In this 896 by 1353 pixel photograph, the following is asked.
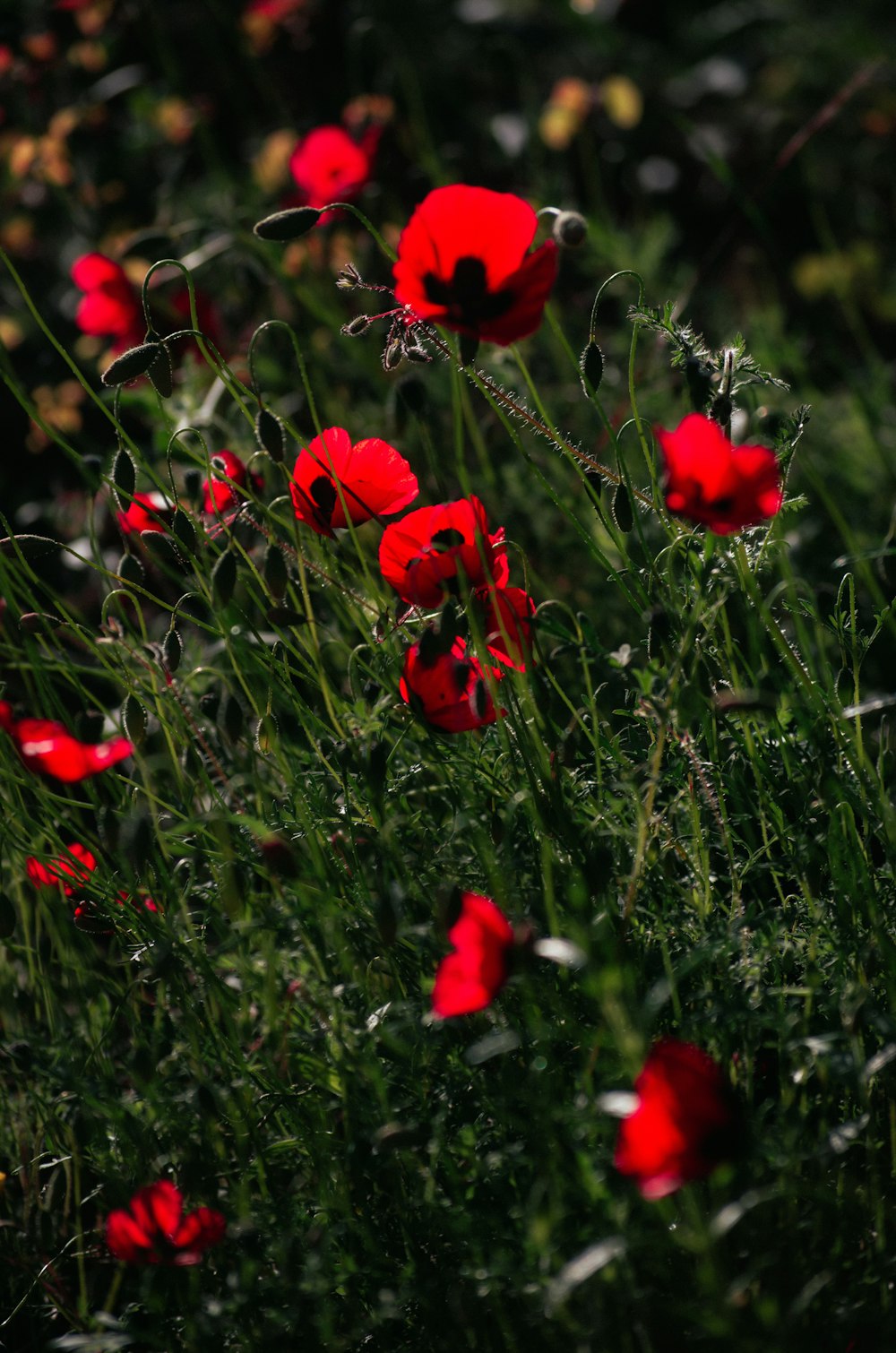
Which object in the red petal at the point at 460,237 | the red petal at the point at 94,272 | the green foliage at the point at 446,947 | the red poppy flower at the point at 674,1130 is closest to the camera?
the red poppy flower at the point at 674,1130

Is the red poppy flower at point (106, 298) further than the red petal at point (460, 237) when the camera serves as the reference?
Yes

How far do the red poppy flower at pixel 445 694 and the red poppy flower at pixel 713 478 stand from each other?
21 centimetres

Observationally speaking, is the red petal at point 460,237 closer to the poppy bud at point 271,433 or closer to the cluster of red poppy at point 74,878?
the poppy bud at point 271,433

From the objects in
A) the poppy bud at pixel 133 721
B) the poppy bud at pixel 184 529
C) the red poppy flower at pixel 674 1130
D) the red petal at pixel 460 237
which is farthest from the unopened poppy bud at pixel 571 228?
the red poppy flower at pixel 674 1130

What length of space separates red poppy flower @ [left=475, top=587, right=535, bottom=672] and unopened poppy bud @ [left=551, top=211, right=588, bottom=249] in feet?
0.98

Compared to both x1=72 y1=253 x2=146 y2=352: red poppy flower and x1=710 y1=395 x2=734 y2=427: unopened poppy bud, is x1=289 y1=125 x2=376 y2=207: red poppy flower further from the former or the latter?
x1=710 y1=395 x2=734 y2=427: unopened poppy bud

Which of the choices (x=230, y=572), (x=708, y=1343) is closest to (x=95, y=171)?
(x=230, y=572)

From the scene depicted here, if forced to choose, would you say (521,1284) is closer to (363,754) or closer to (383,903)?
(383,903)

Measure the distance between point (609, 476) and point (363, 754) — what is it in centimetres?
32

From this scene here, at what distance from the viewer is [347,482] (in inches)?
45.5

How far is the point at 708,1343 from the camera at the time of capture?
890 mm

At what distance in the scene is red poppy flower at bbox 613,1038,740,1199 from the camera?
0.74 meters

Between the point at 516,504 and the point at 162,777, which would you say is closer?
the point at 162,777

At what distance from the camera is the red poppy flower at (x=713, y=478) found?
918mm
